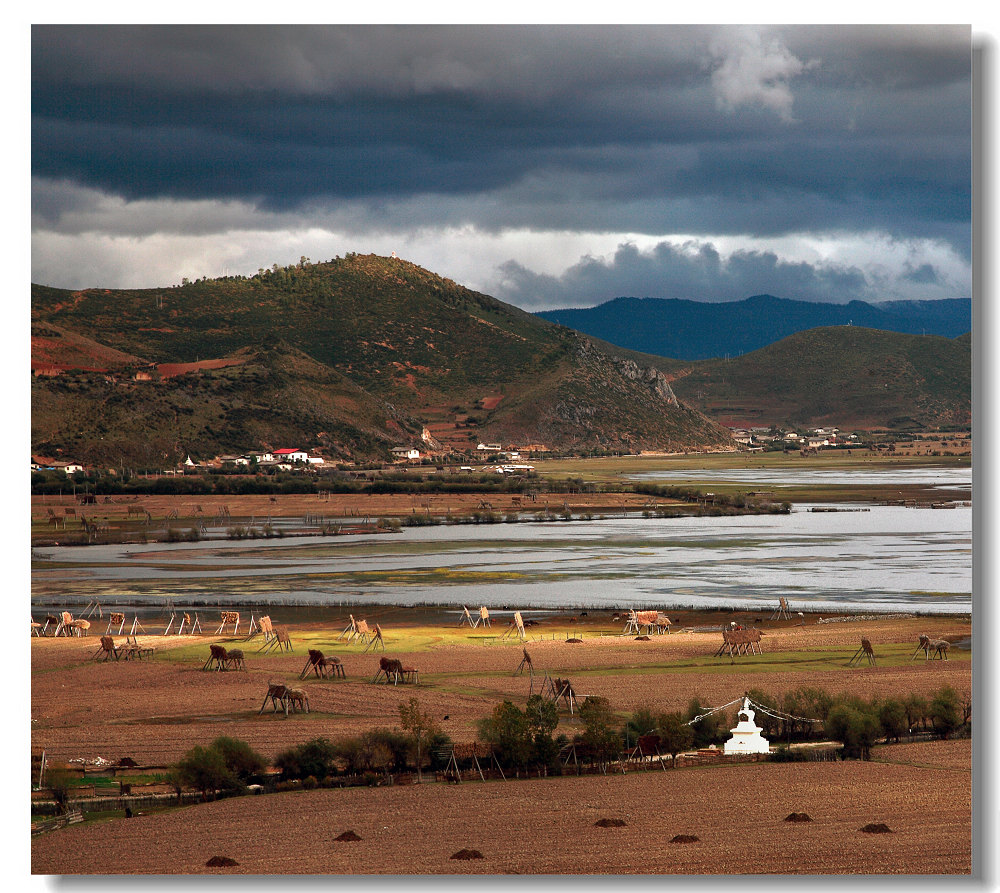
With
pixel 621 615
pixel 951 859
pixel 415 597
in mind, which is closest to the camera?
pixel 951 859

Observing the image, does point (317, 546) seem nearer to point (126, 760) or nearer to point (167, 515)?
point (167, 515)

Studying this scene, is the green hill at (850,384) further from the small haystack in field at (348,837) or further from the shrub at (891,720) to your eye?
the small haystack in field at (348,837)

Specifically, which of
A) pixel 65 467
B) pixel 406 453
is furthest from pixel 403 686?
pixel 406 453

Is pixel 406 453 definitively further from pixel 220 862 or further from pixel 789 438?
pixel 220 862

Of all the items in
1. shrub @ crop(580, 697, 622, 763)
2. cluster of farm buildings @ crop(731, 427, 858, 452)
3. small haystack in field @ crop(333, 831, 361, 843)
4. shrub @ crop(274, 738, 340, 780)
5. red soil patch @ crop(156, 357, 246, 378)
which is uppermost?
red soil patch @ crop(156, 357, 246, 378)

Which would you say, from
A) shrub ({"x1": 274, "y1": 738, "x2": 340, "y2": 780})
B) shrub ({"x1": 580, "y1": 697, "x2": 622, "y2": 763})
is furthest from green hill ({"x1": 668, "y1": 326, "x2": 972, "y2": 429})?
shrub ({"x1": 274, "y1": 738, "x2": 340, "y2": 780})

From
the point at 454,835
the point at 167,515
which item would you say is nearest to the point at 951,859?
the point at 454,835

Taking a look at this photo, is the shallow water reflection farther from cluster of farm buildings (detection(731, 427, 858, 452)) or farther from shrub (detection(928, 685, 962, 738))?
cluster of farm buildings (detection(731, 427, 858, 452))
